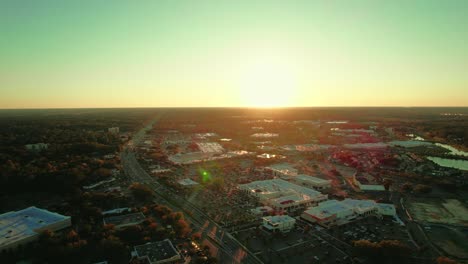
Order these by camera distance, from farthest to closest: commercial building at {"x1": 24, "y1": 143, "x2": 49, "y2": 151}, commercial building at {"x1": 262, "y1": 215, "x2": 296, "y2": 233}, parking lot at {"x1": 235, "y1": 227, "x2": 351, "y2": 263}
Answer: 1. commercial building at {"x1": 24, "y1": 143, "x2": 49, "y2": 151}
2. commercial building at {"x1": 262, "y1": 215, "x2": 296, "y2": 233}
3. parking lot at {"x1": 235, "y1": 227, "x2": 351, "y2": 263}

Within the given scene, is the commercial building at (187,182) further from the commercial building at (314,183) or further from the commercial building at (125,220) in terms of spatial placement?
the commercial building at (314,183)

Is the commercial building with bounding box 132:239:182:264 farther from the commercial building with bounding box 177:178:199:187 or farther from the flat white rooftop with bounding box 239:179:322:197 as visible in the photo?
the commercial building with bounding box 177:178:199:187

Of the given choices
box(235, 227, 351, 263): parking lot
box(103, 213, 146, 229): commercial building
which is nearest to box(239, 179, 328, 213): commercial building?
box(235, 227, 351, 263): parking lot

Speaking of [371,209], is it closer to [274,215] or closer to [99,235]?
[274,215]

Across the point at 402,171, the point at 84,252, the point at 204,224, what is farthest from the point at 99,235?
the point at 402,171

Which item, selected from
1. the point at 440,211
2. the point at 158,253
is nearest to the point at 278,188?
the point at 440,211

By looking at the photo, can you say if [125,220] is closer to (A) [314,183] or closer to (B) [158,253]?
(B) [158,253]
